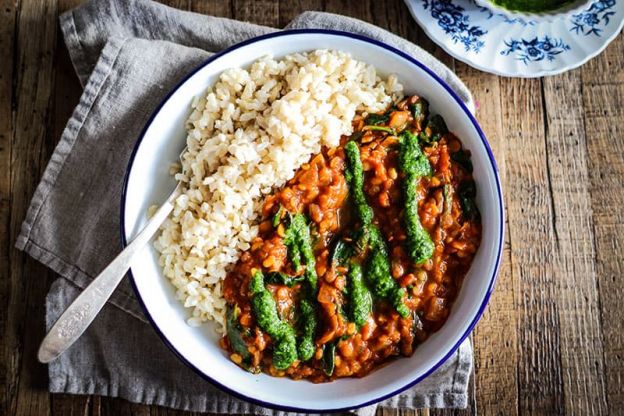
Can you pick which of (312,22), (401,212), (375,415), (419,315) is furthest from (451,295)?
(312,22)

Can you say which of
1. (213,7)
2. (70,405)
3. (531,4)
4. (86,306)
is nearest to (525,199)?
(531,4)

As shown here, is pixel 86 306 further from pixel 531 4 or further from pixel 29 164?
pixel 531 4

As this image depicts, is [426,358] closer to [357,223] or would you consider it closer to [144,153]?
[357,223]

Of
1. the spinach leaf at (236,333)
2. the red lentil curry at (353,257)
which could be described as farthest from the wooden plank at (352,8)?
the spinach leaf at (236,333)

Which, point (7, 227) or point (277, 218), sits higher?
point (277, 218)

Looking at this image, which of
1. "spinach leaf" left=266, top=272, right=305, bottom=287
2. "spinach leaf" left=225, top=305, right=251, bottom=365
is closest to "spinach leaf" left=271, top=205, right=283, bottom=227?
"spinach leaf" left=266, top=272, right=305, bottom=287

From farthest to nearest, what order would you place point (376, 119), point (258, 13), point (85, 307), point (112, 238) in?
point (258, 13) → point (112, 238) → point (376, 119) → point (85, 307)

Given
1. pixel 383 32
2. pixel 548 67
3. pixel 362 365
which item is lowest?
pixel 362 365
